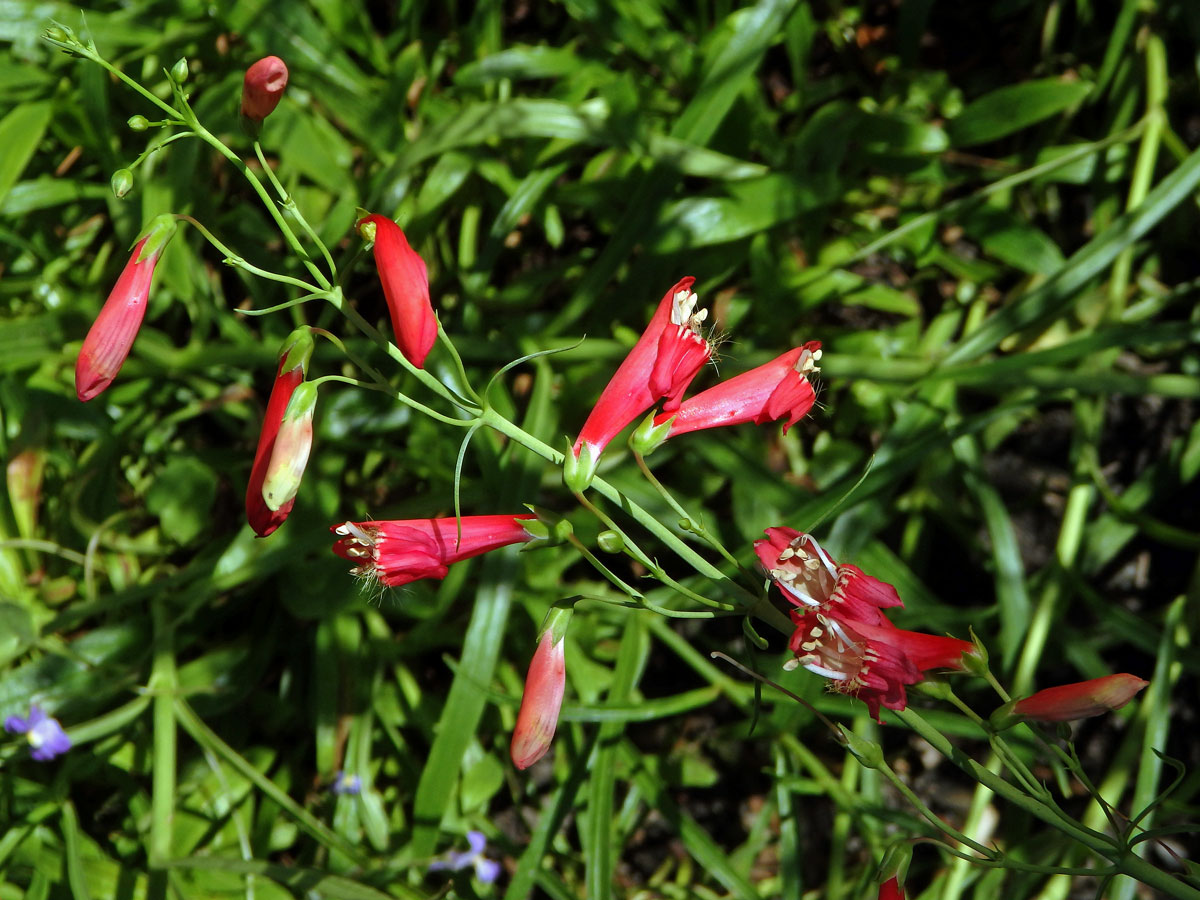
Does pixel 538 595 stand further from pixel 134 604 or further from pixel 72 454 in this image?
pixel 72 454

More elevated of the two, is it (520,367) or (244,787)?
(520,367)

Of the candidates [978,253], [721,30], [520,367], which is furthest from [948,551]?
[721,30]

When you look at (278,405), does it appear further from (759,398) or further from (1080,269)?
(1080,269)

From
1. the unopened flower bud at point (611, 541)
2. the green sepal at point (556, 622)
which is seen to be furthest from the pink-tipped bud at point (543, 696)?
the unopened flower bud at point (611, 541)

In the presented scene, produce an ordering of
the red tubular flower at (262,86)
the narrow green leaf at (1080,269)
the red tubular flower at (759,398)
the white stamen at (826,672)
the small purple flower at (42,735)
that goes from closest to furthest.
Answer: the white stamen at (826,672), the red tubular flower at (262,86), the red tubular flower at (759,398), the small purple flower at (42,735), the narrow green leaf at (1080,269)

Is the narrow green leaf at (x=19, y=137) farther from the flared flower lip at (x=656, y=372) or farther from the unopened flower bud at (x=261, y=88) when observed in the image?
the flared flower lip at (x=656, y=372)
